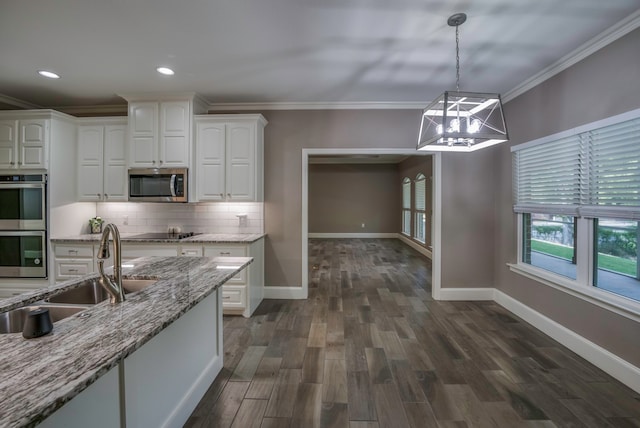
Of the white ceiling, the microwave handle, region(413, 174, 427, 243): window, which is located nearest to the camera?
the white ceiling

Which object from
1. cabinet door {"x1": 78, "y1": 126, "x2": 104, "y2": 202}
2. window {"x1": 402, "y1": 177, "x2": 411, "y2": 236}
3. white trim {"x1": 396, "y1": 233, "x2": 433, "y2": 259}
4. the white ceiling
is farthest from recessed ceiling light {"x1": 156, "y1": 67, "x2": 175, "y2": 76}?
window {"x1": 402, "y1": 177, "x2": 411, "y2": 236}

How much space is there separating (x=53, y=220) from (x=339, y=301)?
3.68 metres

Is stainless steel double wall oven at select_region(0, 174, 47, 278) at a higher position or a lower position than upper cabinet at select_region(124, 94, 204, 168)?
lower

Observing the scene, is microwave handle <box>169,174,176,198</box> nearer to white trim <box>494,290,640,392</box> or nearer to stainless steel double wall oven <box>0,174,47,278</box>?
stainless steel double wall oven <box>0,174,47,278</box>

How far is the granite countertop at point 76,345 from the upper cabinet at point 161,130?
7.67ft

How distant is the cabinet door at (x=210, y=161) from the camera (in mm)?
3893

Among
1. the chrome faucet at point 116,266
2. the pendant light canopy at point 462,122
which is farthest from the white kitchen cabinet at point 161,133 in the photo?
the pendant light canopy at point 462,122

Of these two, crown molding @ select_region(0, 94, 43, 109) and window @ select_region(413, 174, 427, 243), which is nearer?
crown molding @ select_region(0, 94, 43, 109)

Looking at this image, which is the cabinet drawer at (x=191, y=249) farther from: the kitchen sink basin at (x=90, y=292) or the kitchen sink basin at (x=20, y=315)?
the kitchen sink basin at (x=20, y=315)

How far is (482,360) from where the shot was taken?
2.62 metres

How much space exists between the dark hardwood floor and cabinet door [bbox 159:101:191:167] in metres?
2.12

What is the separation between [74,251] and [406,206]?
8.45m

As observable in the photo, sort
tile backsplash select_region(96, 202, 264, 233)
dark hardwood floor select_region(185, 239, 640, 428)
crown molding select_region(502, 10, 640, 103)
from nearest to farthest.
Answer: dark hardwood floor select_region(185, 239, 640, 428) < crown molding select_region(502, 10, 640, 103) < tile backsplash select_region(96, 202, 264, 233)

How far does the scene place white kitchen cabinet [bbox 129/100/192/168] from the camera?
3.82 metres
